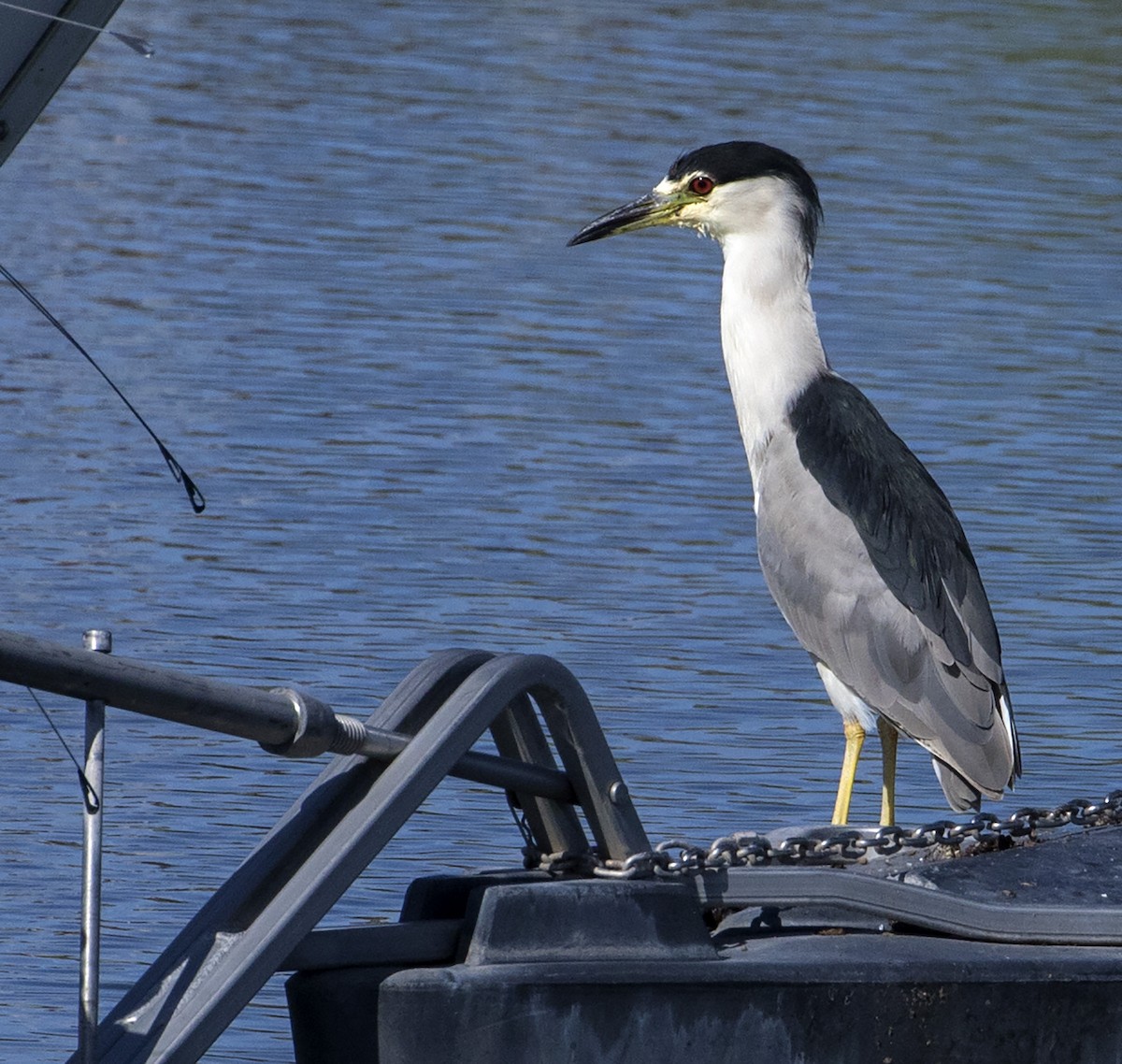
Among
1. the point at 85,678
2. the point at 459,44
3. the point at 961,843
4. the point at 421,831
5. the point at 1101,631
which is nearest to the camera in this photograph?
the point at 85,678

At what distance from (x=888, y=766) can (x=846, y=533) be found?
590mm

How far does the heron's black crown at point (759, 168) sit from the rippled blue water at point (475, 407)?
145 centimetres

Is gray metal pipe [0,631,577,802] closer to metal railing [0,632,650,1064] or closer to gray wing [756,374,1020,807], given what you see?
metal railing [0,632,650,1064]

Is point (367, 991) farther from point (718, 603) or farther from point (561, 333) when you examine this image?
point (561, 333)

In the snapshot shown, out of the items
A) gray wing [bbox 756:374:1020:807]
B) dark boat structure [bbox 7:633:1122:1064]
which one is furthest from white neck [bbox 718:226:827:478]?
dark boat structure [bbox 7:633:1122:1064]

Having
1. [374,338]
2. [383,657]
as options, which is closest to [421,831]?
[383,657]

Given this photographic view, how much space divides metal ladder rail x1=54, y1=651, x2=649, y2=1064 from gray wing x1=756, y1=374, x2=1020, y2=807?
173cm

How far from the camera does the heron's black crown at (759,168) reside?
6.36 m

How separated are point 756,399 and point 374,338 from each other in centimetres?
546

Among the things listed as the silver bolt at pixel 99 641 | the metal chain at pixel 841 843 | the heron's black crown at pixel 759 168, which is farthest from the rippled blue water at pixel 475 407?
the silver bolt at pixel 99 641

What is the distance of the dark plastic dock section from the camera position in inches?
138

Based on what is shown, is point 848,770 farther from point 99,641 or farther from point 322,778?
point 99,641

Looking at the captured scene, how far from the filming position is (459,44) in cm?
1992

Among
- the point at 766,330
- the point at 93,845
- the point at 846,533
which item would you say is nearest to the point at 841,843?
the point at 93,845
